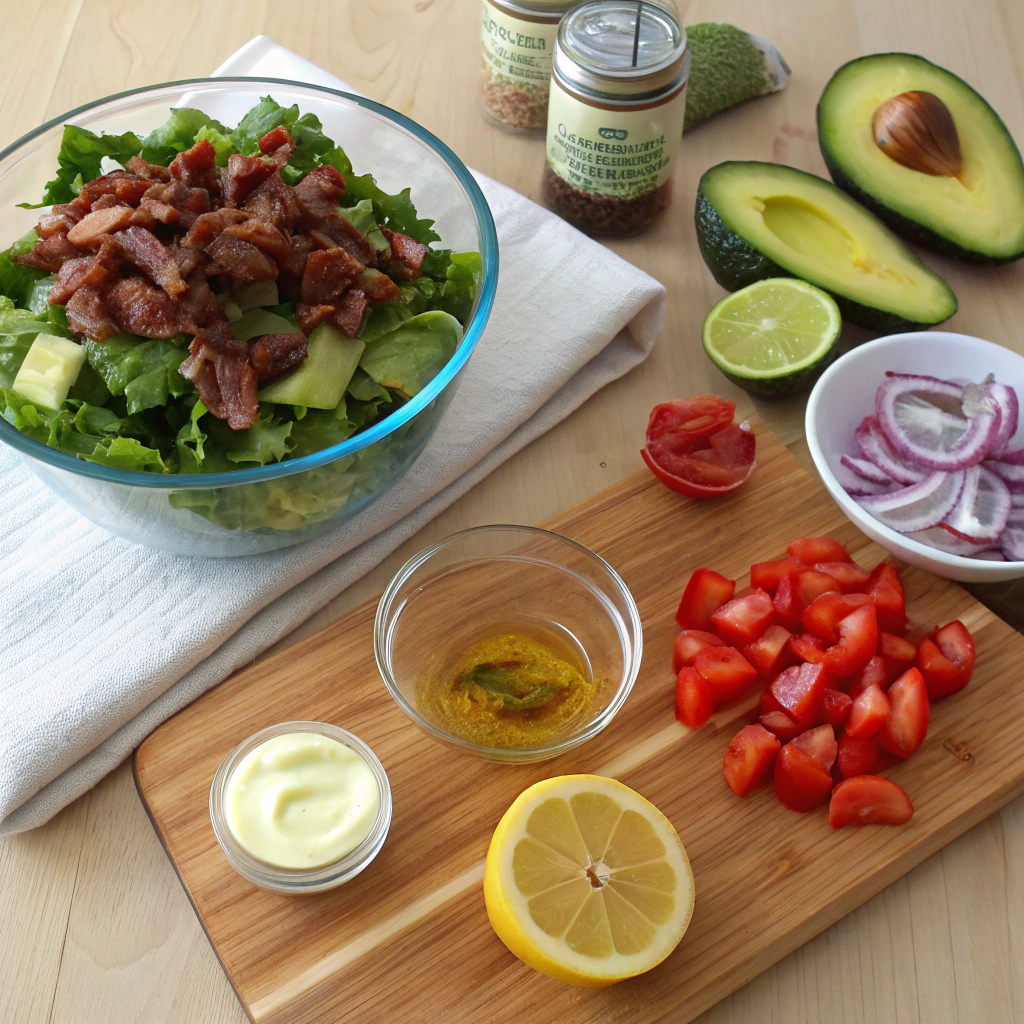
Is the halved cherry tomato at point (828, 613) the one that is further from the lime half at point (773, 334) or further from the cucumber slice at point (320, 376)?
the cucumber slice at point (320, 376)

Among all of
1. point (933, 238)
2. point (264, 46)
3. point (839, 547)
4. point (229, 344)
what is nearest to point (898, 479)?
point (839, 547)

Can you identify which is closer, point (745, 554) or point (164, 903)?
point (164, 903)

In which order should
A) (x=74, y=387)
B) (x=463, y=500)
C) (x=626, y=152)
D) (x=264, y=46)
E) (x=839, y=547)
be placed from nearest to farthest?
(x=74, y=387), (x=839, y=547), (x=463, y=500), (x=626, y=152), (x=264, y=46)

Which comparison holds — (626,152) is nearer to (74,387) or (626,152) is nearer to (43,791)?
(74,387)

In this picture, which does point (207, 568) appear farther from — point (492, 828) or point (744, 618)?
point (744, 618)

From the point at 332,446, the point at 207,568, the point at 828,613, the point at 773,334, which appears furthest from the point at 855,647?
the point at 207,568

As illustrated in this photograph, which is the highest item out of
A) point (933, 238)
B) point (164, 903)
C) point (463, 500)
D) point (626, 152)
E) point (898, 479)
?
point (626, 152)
